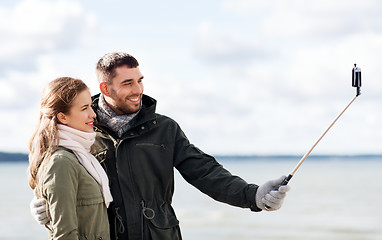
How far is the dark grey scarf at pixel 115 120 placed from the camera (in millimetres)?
3672

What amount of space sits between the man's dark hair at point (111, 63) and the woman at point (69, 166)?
0.40 meters

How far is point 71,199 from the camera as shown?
301cm

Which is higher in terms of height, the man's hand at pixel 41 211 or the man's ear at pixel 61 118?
the man's ear at pixel 61 118

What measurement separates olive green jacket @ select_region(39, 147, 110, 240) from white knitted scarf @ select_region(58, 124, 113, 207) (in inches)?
1.3

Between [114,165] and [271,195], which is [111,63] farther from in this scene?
[271,195]

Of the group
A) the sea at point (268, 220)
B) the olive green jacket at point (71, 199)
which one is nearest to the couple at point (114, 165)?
the olive green jacket at point (71, 199)

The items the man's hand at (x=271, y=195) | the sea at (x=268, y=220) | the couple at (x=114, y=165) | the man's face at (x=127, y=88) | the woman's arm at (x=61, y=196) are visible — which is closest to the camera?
the woman's arm at (x=61, y=196)

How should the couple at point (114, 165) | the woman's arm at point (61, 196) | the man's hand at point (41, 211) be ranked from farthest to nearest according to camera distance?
the man's hand at point (41, 211) < the couple at point (114, 165) < the woman's arm at point (61, 196)

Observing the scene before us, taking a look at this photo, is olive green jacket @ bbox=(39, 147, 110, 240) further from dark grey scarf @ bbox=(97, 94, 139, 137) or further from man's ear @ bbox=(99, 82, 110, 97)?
man's ear @ bbox=(99, 82, 110, 97)

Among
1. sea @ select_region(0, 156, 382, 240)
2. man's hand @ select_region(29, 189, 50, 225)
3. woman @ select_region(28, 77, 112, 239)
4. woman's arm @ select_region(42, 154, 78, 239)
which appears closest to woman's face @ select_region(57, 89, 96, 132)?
woman @ select_region(28, 77, 112, 239)

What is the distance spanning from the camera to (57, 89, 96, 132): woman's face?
3240mm

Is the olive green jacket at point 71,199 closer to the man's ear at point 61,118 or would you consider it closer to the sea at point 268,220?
the man's ear at point 61,118

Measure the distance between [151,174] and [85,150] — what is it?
514 mm

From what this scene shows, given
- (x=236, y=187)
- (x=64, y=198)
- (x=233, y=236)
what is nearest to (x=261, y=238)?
(x=233, y=236)
